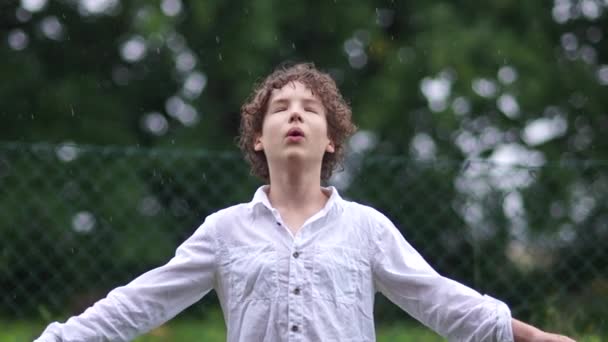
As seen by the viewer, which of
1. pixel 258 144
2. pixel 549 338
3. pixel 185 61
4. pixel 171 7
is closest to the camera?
pixel 549 338

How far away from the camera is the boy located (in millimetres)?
2693

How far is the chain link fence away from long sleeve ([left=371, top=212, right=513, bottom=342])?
6.46 feet

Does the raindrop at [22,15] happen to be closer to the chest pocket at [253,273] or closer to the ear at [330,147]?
the ear at [330,147]

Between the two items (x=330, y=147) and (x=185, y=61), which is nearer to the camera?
(x=330, y=147)

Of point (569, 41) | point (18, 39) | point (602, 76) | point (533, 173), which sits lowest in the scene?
point (533, 173)

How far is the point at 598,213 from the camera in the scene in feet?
16.7

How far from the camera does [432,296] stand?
2756 millimetres

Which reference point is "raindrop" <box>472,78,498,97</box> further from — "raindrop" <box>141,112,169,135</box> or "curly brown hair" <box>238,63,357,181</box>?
"curly brown hair" <box>238,63,357,181</box>

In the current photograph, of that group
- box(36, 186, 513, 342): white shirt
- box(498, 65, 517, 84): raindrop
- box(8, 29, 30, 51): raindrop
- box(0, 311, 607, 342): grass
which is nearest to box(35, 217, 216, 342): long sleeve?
box(36, 186, 513, 342): white shirt

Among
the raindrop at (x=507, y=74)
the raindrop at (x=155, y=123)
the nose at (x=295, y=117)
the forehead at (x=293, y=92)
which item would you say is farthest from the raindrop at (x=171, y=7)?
the nose at (x=295, y=117)

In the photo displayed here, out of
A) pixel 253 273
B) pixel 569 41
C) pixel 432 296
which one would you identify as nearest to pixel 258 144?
pixel 253 273

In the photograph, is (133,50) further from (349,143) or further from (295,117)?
(295,117)

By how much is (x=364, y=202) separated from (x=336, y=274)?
96.3 inches

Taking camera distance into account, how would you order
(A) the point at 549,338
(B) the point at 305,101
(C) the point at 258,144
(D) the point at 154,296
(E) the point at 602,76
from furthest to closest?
(E) the point at 602,76, (C) the point at 258,144, (B) the point at 305,101, (D) the point at 154,296, (A) the point at 549,338
